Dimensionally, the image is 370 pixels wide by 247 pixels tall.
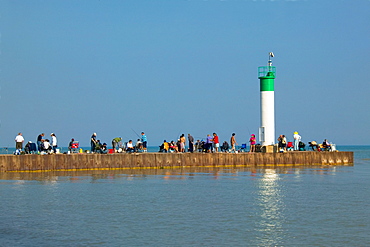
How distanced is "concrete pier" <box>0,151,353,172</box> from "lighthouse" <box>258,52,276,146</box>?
1749 millimetres

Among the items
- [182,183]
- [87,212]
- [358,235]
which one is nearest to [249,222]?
[358,235]

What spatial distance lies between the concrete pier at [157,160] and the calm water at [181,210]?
64 centimetres

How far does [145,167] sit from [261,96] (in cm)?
1009

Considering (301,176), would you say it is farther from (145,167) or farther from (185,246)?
(185,246)


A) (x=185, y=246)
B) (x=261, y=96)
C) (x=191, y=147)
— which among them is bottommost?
(x=185, y=246)

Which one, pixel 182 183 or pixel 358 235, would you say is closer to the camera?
pixel 358 235

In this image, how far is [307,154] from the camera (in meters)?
41.5

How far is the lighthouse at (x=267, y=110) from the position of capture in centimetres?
4166

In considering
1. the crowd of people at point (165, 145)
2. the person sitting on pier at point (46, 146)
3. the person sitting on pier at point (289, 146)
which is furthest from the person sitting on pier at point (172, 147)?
the person sitting on pier at point (46, 146)

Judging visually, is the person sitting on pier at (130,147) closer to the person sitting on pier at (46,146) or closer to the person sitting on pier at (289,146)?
the person sitting on pier at (46,146)

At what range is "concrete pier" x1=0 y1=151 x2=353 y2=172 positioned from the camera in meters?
32.6

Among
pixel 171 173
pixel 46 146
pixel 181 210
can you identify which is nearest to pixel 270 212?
pixel 181 210

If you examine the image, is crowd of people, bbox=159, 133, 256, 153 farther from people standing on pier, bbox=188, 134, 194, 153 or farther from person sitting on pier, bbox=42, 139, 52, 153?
person sitting on pier, bbox=42, 139, 52, 153

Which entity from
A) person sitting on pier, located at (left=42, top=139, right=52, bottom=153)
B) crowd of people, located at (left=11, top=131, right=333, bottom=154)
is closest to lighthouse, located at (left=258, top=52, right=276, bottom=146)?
crowd of people, located at (left=11, top=131, right=333, bottom=154)
